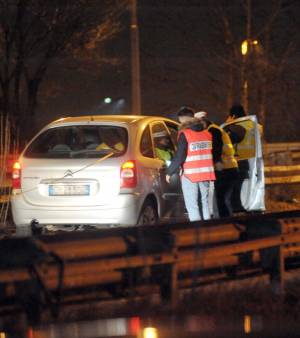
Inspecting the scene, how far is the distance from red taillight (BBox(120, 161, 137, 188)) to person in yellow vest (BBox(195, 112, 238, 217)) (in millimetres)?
1213

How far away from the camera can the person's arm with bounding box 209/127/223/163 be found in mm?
11227

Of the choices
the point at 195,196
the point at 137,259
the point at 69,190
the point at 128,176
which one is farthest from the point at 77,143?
the point at 137,259

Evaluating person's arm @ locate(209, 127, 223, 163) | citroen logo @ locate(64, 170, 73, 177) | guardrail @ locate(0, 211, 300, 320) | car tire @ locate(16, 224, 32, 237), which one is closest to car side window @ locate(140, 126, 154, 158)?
person's arm @ locate(209, 127, 223, 163)

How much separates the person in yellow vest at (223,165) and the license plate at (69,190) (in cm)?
175

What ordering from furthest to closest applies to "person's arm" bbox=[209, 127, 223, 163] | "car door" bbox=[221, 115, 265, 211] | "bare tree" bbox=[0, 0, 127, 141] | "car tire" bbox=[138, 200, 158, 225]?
"bare tree" bbox=[0, 0, 127, 141] → "car door" bbox=[221, 115, 265, 211] → "person's arm" bbox=[209, 127, 223, 163] → "car tire" bbox=[138, 200, 158, 225]

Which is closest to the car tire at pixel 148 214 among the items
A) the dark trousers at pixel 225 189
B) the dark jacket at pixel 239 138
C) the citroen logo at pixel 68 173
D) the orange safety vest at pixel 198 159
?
the orange safety vest at pixel 198 159

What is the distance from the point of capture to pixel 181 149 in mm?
10367

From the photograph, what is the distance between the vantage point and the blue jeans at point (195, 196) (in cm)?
1042

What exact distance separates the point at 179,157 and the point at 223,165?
4.34ft

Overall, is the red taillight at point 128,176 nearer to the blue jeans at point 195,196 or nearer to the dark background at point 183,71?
the blue jeans at point 195,196

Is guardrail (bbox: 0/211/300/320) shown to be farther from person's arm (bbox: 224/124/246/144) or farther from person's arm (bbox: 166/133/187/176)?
person's arm (bbox: 224/124/246/144)

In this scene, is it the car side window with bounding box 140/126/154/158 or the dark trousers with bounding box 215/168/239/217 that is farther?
the dark trousers with bounding box 215/168/239/217

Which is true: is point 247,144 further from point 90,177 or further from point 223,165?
A: point 90,177

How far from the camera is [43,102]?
1586 inches
